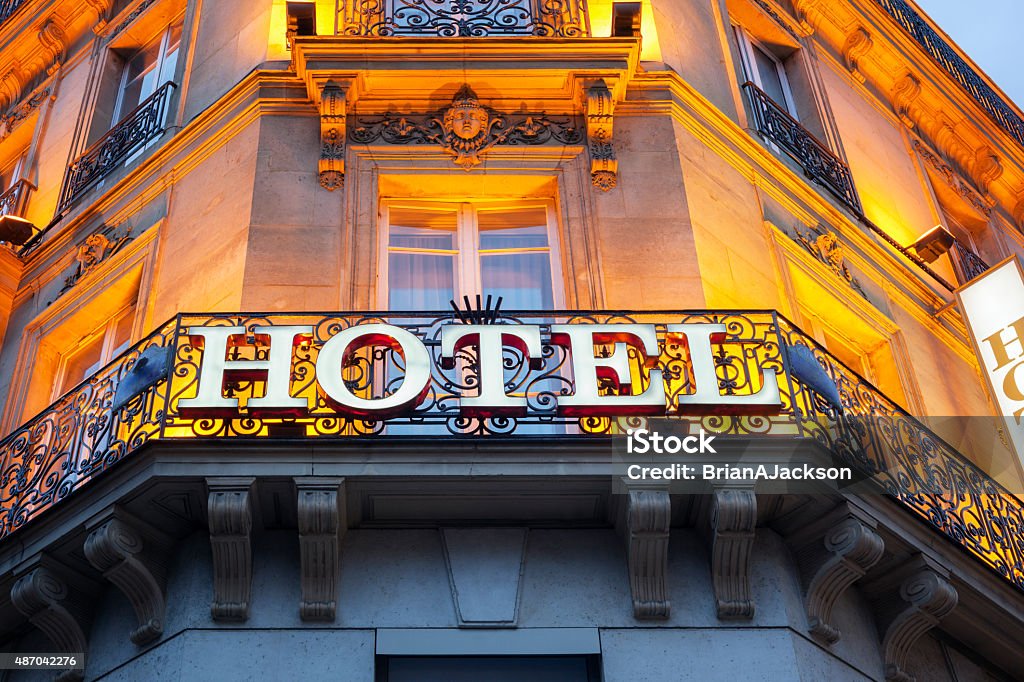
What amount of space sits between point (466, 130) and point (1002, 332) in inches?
225

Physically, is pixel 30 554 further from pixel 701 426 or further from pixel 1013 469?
pixel 1013 469

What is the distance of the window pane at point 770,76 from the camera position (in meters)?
15.7

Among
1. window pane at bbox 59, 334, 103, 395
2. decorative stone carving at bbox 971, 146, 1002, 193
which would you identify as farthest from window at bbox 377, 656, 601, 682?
decorative stone carving at bbox 971, 146, 1002, 193

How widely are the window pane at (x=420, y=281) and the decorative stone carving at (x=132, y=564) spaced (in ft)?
10.9

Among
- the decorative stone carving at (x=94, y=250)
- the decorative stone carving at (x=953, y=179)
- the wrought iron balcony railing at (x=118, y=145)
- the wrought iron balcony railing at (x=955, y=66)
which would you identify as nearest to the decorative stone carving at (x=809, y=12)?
the wrought iron balcony railing at (x=955, y=66)

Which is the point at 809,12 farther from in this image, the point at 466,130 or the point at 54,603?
the point at 54,603

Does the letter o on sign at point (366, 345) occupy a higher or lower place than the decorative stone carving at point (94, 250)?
lower

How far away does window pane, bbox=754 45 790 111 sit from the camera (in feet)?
51.6

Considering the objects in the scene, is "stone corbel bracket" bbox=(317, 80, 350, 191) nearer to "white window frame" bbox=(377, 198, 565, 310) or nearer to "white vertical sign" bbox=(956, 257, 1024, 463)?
"white window frame" bbox=(377, 198, 565, 310)

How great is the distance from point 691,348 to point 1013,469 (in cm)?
564

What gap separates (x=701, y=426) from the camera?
9.48 meters

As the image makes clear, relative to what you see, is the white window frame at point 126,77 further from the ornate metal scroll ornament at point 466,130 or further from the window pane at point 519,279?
the window pane at point 519,279

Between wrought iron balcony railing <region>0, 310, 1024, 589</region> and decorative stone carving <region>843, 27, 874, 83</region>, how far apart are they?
783 cm

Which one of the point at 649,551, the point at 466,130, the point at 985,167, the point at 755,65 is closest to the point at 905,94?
the point at 985,167
